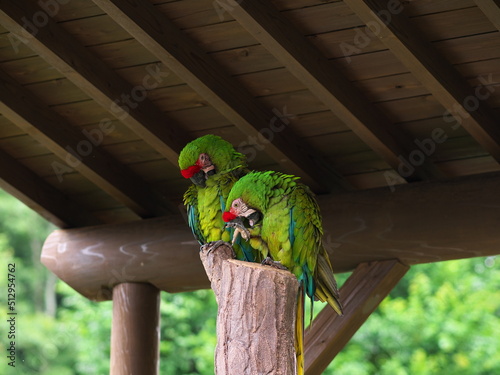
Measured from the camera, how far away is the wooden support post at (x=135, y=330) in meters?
4.49

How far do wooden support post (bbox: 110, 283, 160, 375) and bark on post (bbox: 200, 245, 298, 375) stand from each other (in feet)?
6.08

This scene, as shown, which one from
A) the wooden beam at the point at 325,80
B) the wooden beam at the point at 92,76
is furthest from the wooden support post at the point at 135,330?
the wooden beam at the point at 325,80

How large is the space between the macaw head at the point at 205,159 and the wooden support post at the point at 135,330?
1188mm

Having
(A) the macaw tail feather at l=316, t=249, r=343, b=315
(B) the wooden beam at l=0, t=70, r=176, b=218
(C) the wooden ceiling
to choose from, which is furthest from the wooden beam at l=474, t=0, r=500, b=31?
(B) the wooden beam at l=0, t=70, r=176, b=218

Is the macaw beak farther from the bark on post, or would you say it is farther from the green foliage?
the green foliage

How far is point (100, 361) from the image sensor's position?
11.0 m

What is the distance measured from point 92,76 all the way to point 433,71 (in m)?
1.43

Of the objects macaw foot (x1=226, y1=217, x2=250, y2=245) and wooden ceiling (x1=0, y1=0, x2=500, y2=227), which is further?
wooden ceiling (x1=0, y1=0, x2=500, y2=227)

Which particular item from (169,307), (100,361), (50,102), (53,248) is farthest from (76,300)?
(50,102)

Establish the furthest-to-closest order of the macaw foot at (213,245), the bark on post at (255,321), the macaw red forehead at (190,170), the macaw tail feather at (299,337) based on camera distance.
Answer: the macaw red forehead at (190,170) → the macaw foot at (213,245) → the macaw tail feather at (299,337) → the bark on post at (255,321)

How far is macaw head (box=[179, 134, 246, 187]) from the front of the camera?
3.55 m

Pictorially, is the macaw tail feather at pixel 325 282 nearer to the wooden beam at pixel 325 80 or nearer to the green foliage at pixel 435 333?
the wooden beam at pixel 325 80

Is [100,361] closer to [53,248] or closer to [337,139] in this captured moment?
[53,248]

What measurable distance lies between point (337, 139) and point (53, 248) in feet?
5.45
